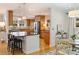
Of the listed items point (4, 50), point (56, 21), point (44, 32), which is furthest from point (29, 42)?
point (56, 21)

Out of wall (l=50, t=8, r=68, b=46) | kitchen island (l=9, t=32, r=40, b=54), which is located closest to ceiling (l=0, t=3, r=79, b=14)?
wall (l=50, t=8, r=68, b=46)

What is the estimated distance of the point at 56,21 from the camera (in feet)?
7.02

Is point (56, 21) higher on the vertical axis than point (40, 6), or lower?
lower

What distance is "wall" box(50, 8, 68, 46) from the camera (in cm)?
211

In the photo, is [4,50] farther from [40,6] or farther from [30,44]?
[40,6]

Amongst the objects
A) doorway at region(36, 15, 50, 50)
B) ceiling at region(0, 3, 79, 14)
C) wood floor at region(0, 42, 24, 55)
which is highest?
ceiling at region(0, 3, 79, 14)

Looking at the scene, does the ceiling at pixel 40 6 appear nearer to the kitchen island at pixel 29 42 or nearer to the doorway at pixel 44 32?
the doorway at pixel 44 32

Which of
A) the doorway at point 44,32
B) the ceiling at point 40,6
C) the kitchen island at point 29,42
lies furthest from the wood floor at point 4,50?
the ceiling at point 40,6

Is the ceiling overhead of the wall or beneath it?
overhead

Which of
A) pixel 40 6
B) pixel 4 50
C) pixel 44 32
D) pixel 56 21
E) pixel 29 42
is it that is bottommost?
pixel 4 50

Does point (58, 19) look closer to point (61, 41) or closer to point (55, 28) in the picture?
point (55, 28)

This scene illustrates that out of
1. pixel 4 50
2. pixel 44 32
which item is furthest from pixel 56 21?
pixel 4 50

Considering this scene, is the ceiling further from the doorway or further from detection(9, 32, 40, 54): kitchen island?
detection(9, 32, 40, 54): kitchen island
